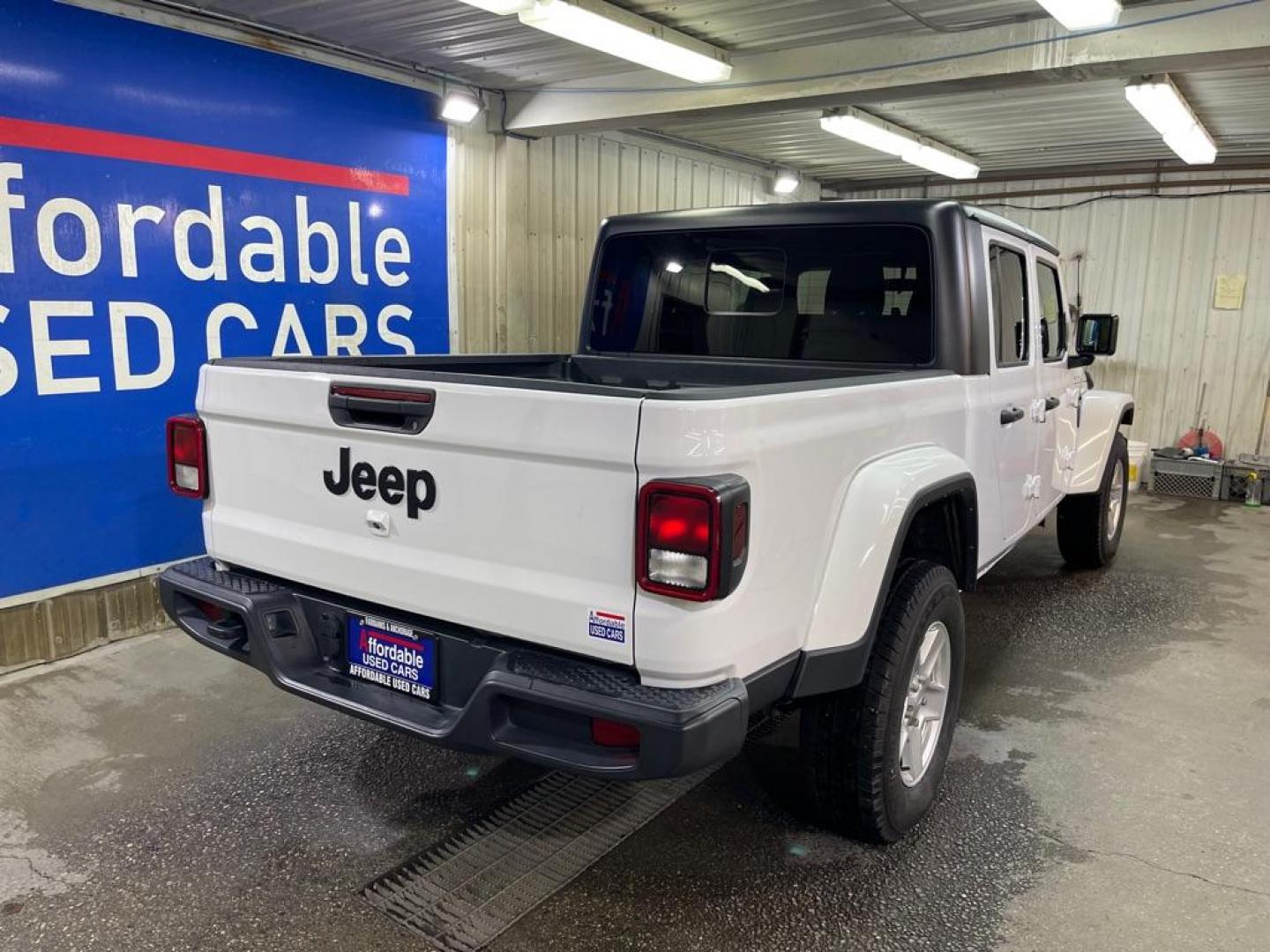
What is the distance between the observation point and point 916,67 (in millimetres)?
4922

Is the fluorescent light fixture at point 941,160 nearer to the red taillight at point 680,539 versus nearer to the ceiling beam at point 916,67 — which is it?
the ceiling beam at point 916,67

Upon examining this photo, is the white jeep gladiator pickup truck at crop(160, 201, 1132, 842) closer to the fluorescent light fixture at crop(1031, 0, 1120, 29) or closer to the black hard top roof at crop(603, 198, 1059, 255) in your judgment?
the black hard top roof at crop(603, 198, 1059, 255)

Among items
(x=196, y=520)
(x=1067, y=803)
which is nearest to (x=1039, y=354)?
(x=1067, y=803)

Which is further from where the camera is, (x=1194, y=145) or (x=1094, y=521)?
(x=1194, y=145)

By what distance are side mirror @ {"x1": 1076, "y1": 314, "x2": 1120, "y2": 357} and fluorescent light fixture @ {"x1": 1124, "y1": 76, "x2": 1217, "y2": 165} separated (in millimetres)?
1968

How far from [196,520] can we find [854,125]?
5.10 metres

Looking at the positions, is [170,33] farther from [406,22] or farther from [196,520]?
[196,520]

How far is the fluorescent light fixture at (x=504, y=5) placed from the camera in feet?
13.1

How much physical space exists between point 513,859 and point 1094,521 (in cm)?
444

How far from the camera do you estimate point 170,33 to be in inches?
175

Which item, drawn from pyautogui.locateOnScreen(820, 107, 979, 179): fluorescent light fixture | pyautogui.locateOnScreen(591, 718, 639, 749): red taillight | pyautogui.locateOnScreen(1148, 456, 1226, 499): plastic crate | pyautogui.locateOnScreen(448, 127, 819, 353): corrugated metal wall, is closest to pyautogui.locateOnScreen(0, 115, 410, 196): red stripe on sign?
pyautogui.locateOnScreen(448, 127, 819, 353): corrugated metal wall

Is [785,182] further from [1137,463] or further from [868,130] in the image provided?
[1137,463]

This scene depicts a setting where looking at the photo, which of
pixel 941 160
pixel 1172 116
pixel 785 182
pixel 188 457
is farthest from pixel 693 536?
pixel 785 182

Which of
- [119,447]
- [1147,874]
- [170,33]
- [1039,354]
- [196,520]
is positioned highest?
[170,33]
